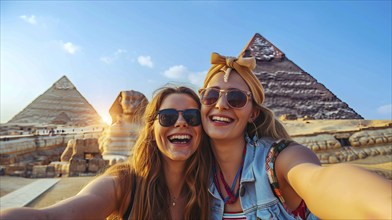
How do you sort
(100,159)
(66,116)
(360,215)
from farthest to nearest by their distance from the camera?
(66,116)
(100,159)
(360,215)

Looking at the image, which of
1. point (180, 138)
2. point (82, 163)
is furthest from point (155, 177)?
point (82, 163)

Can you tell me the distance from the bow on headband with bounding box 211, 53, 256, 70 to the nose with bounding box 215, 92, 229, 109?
0.83ft

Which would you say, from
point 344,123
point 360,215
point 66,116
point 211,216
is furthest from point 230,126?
point 66,116

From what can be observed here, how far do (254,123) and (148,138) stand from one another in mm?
870

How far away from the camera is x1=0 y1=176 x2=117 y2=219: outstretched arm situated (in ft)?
3.69

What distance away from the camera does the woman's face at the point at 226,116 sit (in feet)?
6.41

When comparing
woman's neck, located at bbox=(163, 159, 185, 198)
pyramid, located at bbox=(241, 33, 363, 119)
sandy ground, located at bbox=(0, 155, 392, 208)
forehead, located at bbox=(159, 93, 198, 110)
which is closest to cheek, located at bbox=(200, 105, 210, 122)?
forehead, located at bbox=(159, 93, 198, 110)

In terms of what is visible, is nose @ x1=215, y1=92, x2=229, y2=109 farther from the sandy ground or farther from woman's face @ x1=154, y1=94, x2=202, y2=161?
the sandy ground

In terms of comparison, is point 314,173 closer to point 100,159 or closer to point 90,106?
point 100,159

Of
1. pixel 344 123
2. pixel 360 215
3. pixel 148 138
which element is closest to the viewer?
pixel 360 215

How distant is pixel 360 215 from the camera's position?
970mm

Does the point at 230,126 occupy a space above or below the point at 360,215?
above

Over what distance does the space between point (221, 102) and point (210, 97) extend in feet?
0.39

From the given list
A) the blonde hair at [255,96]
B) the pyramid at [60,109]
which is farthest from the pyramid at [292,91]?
the blonde hair at [255,96]
